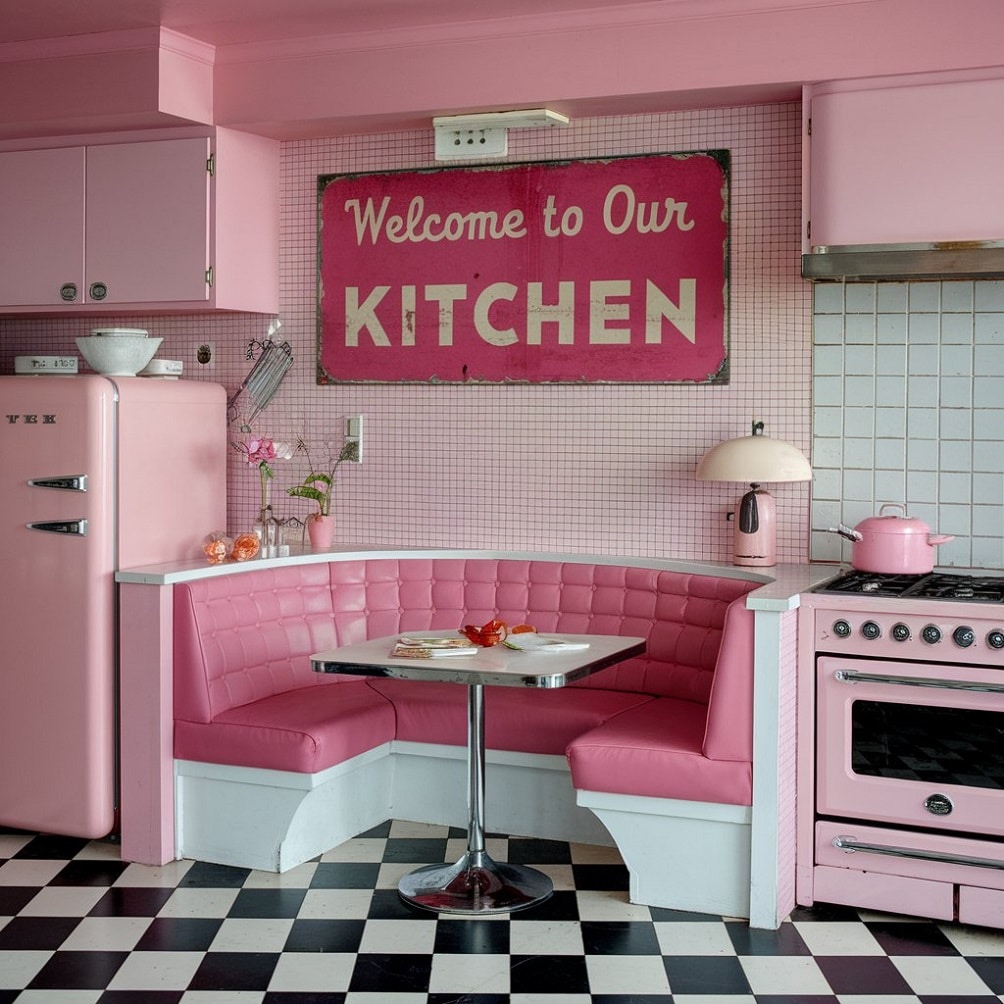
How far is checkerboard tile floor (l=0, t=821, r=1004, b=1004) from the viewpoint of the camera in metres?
3.12

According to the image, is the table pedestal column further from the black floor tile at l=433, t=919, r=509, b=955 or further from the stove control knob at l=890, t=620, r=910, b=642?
the stove control knob at l=890, t=620, r=910, b=642

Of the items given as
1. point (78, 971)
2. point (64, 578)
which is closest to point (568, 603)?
point (64, 578)

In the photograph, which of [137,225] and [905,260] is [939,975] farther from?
[137,225]

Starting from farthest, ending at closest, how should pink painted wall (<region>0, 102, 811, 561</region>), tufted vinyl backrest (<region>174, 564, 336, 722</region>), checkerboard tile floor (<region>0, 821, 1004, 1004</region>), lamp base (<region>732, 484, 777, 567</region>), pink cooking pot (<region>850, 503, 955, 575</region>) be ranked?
pink painted wall (<region>0, 102, 811, 561</region>)
lamp base (<region>732, 484, 777, 567</region>)
tufted vinyl backrest (<region>174, 564, 336, 722</region>)
pink cooking pot (<region>850, 503, 955, 575</region>)
checkerboard tile floor (<region>0, 821, 1004, 1004</region>)

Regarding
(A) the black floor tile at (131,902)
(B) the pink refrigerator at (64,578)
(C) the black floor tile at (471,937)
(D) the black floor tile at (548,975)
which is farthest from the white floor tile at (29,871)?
(D) the black floor tile at (548,975)

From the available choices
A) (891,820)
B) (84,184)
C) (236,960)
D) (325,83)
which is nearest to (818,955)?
(891,820)

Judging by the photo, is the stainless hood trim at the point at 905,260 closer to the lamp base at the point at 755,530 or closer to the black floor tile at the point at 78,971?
the lamp base at the point at 755,530

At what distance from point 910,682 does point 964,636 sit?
19 cm

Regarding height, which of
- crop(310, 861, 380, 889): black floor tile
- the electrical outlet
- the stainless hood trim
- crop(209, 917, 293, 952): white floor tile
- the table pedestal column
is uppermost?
the stainless hood trim

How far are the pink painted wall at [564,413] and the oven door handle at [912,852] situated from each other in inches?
44.2

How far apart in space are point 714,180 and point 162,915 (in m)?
2.90

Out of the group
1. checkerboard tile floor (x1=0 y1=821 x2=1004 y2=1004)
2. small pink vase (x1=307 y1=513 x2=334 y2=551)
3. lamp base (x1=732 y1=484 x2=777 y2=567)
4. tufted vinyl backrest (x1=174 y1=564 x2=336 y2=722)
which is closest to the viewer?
checkerboard tile floor (x1=0 y1=821 x2=1004 y2=1004)

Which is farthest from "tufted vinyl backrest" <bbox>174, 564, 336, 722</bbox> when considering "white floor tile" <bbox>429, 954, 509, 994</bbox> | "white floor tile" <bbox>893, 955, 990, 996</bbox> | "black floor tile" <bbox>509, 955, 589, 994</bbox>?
"white floor tile" <bbox>893, 955, 990, 996</bbox>

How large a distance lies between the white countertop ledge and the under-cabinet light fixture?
1.42m
